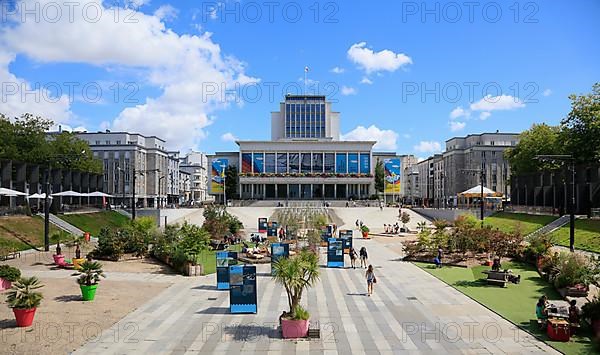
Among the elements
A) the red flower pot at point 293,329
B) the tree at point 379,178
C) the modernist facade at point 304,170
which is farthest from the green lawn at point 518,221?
the tree at point 379,178

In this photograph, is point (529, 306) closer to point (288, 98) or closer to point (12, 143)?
point (12, 143)

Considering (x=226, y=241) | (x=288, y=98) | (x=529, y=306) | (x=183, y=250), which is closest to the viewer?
(x=529, y=306)

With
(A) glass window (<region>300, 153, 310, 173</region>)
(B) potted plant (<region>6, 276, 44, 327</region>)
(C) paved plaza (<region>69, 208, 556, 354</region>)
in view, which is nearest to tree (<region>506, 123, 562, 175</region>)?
(A) glass window (<region>300, 153, 310, 173</region>)

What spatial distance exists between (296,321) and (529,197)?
5368 centimetres

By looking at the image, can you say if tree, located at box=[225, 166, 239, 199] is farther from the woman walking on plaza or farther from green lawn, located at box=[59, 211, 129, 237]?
the woman walking on plaza

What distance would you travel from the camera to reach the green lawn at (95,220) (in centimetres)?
4953

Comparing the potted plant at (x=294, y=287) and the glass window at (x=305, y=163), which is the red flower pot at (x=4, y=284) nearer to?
the potted plant at (x=294, y=287)

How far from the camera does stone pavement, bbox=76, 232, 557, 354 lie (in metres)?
14.3

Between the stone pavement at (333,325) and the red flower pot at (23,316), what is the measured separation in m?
2.48

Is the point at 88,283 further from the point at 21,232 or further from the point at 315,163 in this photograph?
the point at 315,163

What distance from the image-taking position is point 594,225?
3750cm

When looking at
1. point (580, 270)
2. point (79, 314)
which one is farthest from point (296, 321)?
point (580, 270)

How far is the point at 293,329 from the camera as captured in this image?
49.4ft

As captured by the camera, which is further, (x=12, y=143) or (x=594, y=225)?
(x=12, y=143)
